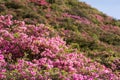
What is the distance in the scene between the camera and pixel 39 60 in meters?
19.1

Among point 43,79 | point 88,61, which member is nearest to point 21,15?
point 88,61

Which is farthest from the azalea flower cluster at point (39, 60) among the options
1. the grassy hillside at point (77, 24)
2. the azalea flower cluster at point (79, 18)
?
the azalea flower cluster at point (79, 18)

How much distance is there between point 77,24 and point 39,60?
12524 millimetres

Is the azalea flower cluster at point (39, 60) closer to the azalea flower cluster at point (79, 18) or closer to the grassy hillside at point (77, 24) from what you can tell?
the grassy hillside at point (77, 24)

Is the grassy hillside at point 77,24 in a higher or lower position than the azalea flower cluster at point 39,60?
lower

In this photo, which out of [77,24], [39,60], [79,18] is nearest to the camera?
[39,60]

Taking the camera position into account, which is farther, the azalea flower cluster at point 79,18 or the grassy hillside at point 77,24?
the azalea flower cluster at point 79,18

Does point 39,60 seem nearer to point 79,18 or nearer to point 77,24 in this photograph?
point 77,24

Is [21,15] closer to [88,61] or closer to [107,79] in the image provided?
[88,61]

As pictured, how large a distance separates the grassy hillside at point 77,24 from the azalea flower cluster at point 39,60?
51.4 inches

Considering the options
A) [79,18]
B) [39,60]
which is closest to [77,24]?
[79,18]

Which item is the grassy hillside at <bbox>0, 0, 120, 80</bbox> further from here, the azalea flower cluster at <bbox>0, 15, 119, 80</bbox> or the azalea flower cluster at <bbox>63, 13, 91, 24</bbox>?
the azalea flower cluster at <bbox>0, 15, 119, 80</bbox>

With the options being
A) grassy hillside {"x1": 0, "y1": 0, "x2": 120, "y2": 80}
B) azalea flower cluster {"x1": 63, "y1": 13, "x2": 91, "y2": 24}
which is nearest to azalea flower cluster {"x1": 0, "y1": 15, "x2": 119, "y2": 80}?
grassy hillside {"x1": 0, "y1": 0, "x2": 120, "y2": 80}

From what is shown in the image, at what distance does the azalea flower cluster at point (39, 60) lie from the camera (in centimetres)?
1638
